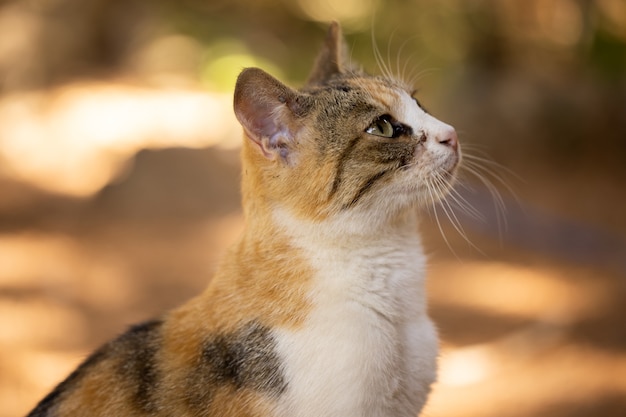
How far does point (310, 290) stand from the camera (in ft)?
9.03

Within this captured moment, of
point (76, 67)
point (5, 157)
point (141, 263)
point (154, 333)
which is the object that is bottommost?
point (154, 333)

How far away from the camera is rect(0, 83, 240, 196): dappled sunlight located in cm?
820

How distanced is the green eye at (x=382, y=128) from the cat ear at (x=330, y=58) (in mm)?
478

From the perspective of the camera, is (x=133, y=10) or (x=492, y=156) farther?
(x=133, y=10)

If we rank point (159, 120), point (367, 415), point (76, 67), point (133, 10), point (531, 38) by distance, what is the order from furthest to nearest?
point (133, 10), point (76, 67), point (159, 120), point (531, 38), point (367, 415)

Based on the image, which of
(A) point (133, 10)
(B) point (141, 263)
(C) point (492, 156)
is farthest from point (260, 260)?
(A) point (133, 10)

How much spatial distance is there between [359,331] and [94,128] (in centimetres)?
737

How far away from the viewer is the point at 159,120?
971cm

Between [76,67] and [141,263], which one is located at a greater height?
[76,67]

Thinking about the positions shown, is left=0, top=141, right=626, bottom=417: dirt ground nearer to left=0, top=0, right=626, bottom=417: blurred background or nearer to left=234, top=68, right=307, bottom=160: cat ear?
left=0, top=0, right=626, bottom=417: blurred background

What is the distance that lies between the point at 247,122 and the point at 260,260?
496 millimetres

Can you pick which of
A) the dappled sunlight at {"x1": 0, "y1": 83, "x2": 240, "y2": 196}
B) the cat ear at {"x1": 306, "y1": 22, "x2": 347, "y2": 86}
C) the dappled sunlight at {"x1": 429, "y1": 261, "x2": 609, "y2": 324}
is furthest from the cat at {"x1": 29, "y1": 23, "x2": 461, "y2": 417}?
the dappled sunlight at {"x1": 0, "y1": 83, "x2": 240, "y2": 196}

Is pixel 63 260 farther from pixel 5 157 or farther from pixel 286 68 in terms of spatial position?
pixel 286 68

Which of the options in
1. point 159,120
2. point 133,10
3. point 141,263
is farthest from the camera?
point 133,10
